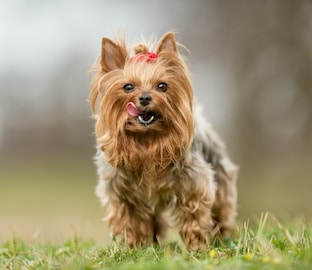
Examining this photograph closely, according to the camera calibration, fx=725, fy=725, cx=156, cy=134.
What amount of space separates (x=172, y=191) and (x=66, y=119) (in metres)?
22.5

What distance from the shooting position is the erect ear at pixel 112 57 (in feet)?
20.3

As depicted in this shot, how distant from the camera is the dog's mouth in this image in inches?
232

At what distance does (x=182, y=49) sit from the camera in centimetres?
650

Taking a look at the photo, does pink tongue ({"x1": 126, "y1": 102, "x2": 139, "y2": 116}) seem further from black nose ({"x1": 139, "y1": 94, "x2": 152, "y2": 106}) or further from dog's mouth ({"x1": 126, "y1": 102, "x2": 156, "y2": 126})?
black nose ({"x1": 139, "y1": 94, "x2": 152, "y2": 106})

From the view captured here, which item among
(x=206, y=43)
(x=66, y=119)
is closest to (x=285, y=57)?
(x=206, y=43)

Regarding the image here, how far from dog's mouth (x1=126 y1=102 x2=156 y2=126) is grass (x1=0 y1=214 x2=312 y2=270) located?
104 cm

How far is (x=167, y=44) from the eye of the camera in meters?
6.24

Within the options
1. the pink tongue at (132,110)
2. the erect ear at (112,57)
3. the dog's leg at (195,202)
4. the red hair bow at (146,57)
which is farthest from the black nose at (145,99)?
the dog's leg at (195,202)

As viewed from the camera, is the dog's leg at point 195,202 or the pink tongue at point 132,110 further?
the dog's leg at point 195,202

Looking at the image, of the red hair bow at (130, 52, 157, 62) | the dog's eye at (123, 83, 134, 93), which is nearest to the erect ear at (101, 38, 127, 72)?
the red hair bow at (130, 52, 157, 62)

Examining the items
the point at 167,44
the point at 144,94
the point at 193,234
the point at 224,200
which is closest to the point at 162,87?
the point at 144,94

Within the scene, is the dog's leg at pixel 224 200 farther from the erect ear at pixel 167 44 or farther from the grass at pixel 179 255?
the erect ear at pixel 167 44

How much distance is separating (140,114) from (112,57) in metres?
0.63

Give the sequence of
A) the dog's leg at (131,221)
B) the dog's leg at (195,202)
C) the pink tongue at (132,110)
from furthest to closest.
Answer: the dog's leg at (131,221)
the dog's leg at (195,202)
the pink tongue at (132,110)
